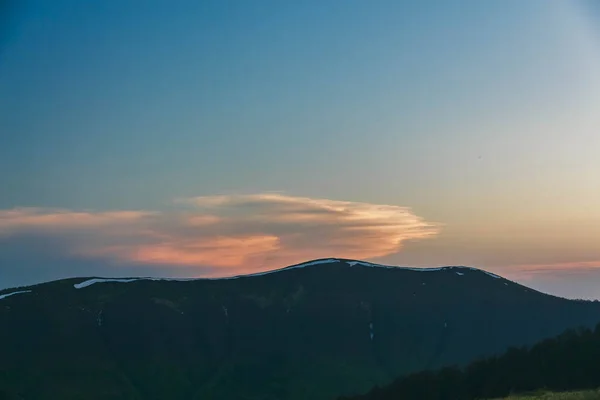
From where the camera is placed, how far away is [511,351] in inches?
4390

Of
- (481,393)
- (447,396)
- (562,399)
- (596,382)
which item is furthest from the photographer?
(447,396)

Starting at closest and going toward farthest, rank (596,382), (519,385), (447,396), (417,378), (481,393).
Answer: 1. (596,382)
2. (519,385)
3. (481,393)
4. (447,396)
5. (417,378)

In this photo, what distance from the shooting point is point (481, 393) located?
98.6 m

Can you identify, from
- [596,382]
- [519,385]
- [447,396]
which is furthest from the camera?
[447,396]

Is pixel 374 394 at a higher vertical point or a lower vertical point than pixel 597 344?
lower

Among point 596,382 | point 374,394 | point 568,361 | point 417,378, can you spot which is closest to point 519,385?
point 568,361

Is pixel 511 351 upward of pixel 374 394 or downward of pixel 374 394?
upward

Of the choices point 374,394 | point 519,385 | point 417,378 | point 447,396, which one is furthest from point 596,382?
point 374,394

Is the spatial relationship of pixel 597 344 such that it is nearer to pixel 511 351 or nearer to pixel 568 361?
pixel 568 361

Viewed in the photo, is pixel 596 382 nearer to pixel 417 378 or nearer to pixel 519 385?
pixel 519 385

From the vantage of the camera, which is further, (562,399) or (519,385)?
(519,385)

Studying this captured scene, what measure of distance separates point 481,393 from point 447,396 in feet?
33.9

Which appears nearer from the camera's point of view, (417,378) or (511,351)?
(511,351)

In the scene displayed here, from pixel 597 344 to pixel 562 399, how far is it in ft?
143
